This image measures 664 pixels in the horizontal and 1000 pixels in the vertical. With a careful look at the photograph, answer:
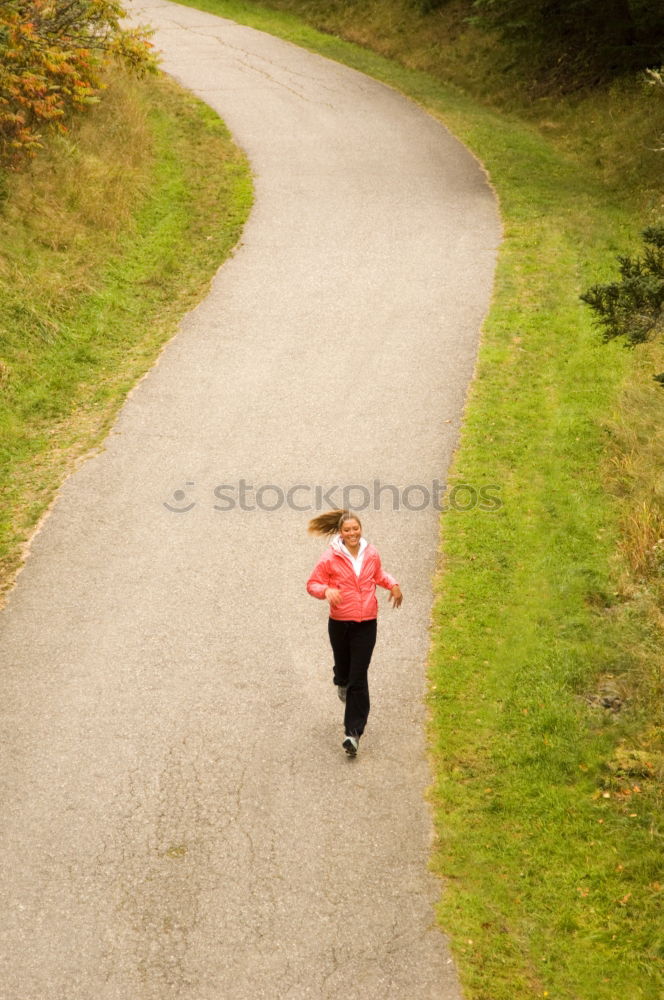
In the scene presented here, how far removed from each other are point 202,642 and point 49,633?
1449 millimetres

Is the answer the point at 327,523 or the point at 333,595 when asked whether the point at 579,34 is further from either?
the point at 333,595

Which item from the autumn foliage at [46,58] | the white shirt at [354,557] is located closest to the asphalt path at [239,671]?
the white shirt at [354,557]

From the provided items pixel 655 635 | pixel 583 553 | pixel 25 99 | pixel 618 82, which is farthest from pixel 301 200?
pixel 655 635

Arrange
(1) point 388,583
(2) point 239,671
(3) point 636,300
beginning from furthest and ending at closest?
1. (3) point 636,300
2. (2) point 239,671
3. (1) point 388,583

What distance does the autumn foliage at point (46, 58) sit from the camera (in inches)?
596

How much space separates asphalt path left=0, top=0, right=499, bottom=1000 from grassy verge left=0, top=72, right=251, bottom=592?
0.47m

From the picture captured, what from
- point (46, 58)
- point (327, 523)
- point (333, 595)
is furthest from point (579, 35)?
point (333, 595)

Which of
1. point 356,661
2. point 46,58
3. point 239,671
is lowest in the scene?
point 239,671

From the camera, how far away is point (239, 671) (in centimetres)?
864

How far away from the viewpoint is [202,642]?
8.96 m

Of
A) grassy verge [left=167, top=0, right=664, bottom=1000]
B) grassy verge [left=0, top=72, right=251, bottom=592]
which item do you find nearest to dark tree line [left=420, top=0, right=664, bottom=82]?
grassy verge [left=167, top=0, right=664, bottom=1000]

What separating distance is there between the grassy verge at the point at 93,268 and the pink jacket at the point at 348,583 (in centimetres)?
380

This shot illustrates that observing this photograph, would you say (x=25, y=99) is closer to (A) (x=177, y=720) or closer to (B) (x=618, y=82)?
(A) (x=177, y=720)

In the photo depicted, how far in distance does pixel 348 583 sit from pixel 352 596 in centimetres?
11
